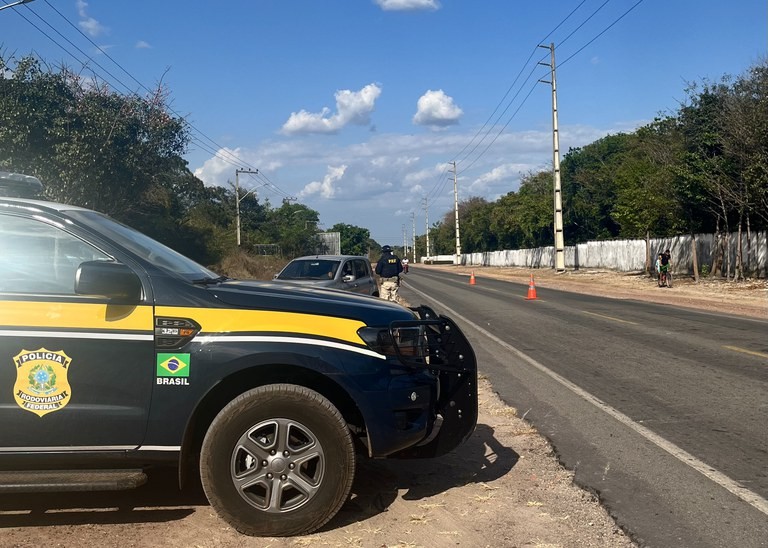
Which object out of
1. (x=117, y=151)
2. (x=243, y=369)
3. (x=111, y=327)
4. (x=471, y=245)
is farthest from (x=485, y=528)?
(x=471, y=245)

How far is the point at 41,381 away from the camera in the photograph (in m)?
4.04

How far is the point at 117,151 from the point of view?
2516 cm

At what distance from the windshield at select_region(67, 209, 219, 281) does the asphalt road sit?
3252 millimetres

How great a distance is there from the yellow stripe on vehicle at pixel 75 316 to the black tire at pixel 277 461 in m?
0.73

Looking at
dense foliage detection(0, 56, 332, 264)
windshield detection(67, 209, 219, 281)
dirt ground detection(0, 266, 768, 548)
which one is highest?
→ dense foliage detection(0, 56, 332, 264)

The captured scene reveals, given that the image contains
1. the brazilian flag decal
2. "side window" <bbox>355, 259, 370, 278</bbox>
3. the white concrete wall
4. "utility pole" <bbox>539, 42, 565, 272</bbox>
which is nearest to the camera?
the brazilian flag decal

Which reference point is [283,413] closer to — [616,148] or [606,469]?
[606,469]

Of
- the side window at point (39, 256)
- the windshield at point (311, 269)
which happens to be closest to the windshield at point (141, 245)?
the side window at point (39, 256)

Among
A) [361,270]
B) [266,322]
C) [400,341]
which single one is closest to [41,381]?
[266,322]

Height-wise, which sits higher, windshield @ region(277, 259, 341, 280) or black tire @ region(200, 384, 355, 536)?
windshield @ region(277, 259, 341, 280)

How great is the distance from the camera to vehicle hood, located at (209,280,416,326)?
434 centimetres

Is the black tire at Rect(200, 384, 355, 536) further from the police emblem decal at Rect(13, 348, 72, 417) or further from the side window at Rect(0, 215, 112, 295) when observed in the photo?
the side window at Rect(0, 215, 112, 295)

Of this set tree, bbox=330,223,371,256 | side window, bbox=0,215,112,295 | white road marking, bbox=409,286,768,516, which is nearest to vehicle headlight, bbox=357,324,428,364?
side window, bbox=0,215,112,295

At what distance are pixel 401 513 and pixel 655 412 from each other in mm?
3952
